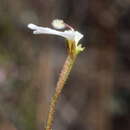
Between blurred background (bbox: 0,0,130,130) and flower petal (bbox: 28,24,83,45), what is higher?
flower petal (bbox: 28,24,83,45)

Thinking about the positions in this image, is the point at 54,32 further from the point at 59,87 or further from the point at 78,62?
the point at 78,62

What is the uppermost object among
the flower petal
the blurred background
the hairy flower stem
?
the flower petal

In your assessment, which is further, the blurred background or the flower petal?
the blurred background

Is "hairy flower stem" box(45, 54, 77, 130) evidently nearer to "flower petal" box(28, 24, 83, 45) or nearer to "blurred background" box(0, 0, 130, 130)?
"flower petal" box(28, 24, 83, 45)

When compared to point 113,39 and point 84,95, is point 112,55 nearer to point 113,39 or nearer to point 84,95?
point 113,39

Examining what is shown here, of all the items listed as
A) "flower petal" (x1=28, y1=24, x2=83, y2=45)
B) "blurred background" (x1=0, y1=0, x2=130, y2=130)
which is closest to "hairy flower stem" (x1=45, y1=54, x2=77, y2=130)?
"flower petal" (x1=28, y1=24, x2=83, y2=45)

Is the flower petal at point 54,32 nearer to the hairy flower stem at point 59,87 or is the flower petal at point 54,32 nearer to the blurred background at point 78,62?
the hairy flower stem at point 59,87

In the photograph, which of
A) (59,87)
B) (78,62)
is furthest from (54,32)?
(78,62)

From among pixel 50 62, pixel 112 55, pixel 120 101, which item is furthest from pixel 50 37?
pixel 120 101
